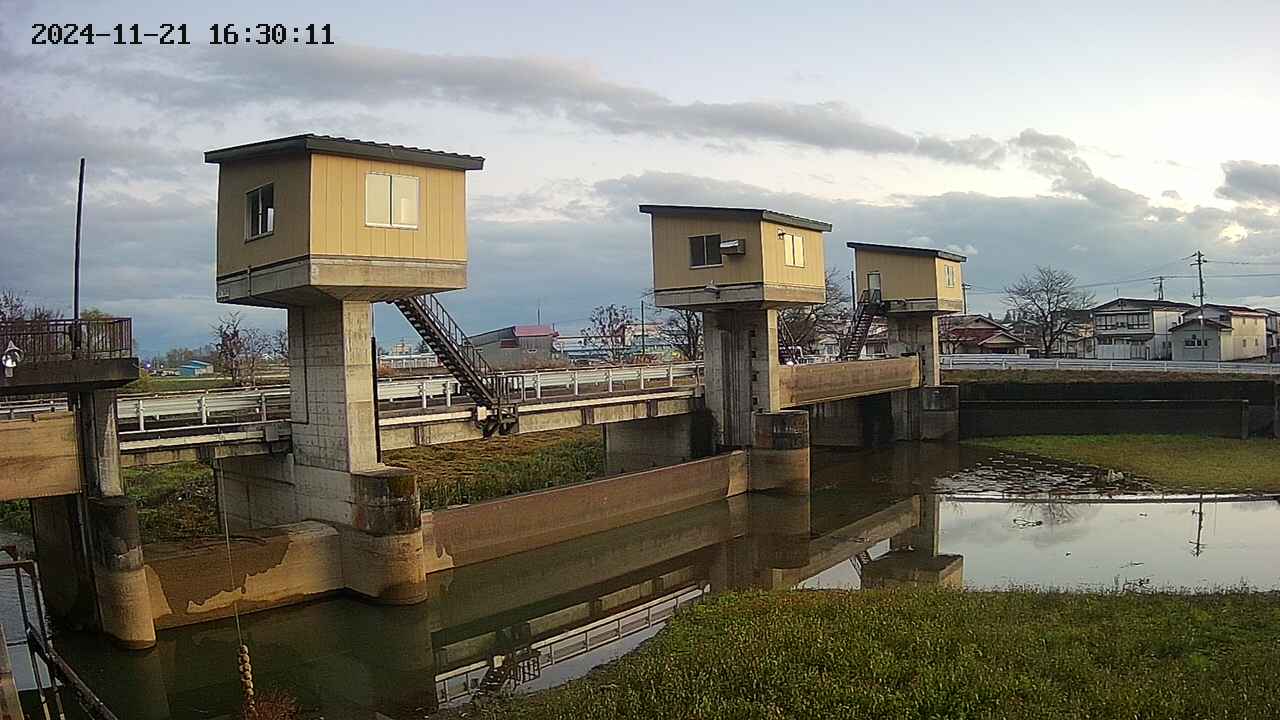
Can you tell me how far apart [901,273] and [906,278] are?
1.09 ft

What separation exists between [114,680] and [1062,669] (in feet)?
47.6

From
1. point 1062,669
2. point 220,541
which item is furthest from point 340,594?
point 1062,669

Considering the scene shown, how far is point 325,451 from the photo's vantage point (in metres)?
20.8

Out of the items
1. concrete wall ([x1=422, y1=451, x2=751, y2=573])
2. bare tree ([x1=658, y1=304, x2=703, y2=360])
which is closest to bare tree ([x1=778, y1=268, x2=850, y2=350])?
bare tree ([x1=658, y1=304, x2=703, y2=360])

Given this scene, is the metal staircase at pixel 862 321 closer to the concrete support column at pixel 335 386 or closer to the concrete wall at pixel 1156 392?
the concrete wall at pixel 1156 392

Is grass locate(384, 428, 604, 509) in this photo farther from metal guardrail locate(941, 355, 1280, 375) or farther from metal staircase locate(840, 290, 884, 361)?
metal guardrail locate(941, 355, 1280, 375)

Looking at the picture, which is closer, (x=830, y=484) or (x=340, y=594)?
(x=340, y=594)

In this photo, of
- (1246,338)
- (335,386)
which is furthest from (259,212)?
(1246,338)

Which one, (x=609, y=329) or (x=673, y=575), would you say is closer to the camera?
(x=673, y=575)

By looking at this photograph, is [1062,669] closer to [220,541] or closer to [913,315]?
[220,541]

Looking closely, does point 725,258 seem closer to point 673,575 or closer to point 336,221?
point 673,575

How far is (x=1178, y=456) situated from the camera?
35.2m

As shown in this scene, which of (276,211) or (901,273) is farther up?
(901,273)

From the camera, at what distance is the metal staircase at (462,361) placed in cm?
2244
